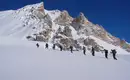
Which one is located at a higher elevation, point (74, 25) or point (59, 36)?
point (74, 25)

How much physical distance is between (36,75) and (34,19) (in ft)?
504

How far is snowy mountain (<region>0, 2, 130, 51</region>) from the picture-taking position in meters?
147

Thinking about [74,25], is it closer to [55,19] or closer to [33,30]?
[55,19]

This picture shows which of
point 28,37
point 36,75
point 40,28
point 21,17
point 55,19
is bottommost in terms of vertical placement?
point 36,75

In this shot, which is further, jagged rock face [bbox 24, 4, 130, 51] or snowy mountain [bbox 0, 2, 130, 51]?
jagged rock face [bbox 24, 4, 130, 51]

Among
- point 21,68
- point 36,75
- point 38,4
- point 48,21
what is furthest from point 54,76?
point 38,4

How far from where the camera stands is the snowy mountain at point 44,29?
5773 inches

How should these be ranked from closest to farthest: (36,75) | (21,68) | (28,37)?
1. (36,75)
2. (21,68)
3. (28,37)

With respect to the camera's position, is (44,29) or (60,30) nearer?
(44,29)

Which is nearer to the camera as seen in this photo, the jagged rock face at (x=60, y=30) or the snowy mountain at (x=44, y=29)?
the snowy mountain at (x=44, y=29)

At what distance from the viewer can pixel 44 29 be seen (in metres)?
154

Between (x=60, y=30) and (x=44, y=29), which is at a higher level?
(x=60, y=30)

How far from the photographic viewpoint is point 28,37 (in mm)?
140625

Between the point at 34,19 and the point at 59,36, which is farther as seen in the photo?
the point at 34,19
